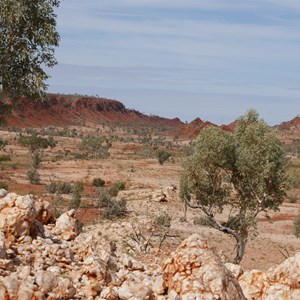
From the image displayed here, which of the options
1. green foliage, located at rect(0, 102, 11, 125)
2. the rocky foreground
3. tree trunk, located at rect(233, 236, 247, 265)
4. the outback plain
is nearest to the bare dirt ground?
the outback plain

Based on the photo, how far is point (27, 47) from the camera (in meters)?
18.6

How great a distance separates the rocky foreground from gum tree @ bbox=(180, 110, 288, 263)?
12.0 meters

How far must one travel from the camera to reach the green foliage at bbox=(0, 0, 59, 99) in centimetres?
1819

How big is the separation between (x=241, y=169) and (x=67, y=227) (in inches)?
511

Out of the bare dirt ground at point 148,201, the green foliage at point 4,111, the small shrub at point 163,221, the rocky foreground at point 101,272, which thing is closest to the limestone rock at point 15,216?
the rocky foreground at point 101,272

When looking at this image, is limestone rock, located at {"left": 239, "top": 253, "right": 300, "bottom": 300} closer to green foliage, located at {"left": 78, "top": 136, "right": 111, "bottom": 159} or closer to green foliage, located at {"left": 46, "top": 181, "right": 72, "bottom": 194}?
green foliage, located at {"left": 46, "top": 181, "right": 72, "bottom": 194}

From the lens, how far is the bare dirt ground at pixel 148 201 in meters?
35.5

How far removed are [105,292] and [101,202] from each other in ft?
125

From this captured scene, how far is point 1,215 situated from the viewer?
11492 millimetres

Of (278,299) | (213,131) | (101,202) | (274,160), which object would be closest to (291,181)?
(274,160)

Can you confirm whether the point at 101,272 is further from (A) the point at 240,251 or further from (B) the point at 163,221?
(B) the point at 163,221

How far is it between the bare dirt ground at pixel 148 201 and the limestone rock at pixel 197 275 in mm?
6635

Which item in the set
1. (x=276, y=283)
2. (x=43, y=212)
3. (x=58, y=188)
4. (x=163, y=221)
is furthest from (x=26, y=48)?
(x=58, y=188)

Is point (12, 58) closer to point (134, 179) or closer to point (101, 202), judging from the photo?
point (101, 202)
